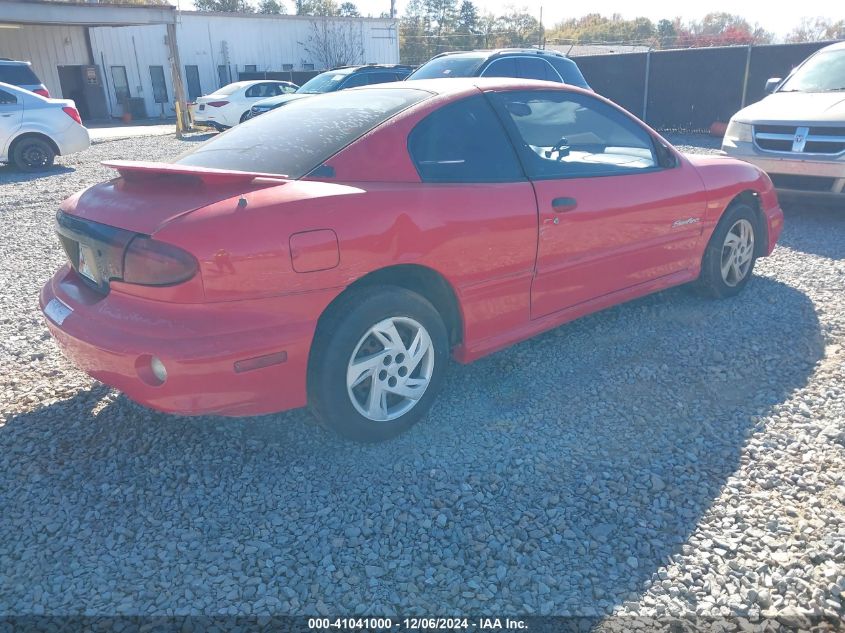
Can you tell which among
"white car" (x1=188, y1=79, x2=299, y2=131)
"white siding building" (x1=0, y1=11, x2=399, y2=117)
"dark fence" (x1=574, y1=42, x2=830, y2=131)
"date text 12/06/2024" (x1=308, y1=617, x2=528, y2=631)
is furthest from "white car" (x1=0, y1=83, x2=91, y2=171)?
"white siding building" (x1=0, y1=11, x2=399, y2=117)

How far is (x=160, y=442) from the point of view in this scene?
310 centimetres

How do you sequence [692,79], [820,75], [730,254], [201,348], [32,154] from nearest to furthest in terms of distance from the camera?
[201,348] < [730,254] < [820,75] < [32,154] < [692,79]

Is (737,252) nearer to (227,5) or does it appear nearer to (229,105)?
(229,105)

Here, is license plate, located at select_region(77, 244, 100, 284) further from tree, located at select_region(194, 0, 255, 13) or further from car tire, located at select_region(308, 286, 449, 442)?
tree, located at select_region(194, 0, 255, 13)

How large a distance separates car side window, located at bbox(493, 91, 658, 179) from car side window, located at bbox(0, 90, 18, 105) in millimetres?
10634

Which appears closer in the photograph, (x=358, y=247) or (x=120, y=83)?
(x=358, y=247)

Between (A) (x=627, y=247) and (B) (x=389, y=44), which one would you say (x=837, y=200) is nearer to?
(A) (x=627, y=247)

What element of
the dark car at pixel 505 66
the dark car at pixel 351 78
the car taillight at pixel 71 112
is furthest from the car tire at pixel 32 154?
the dark car at pixel 505 66

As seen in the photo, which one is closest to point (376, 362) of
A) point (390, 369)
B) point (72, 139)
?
point (390, 369)

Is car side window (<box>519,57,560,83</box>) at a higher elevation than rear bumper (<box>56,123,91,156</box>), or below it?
higher

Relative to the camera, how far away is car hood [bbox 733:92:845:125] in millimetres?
6723

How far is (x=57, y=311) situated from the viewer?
9.70ft

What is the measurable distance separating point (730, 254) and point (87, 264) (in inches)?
162

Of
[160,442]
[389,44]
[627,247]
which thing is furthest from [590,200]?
[389,44]
